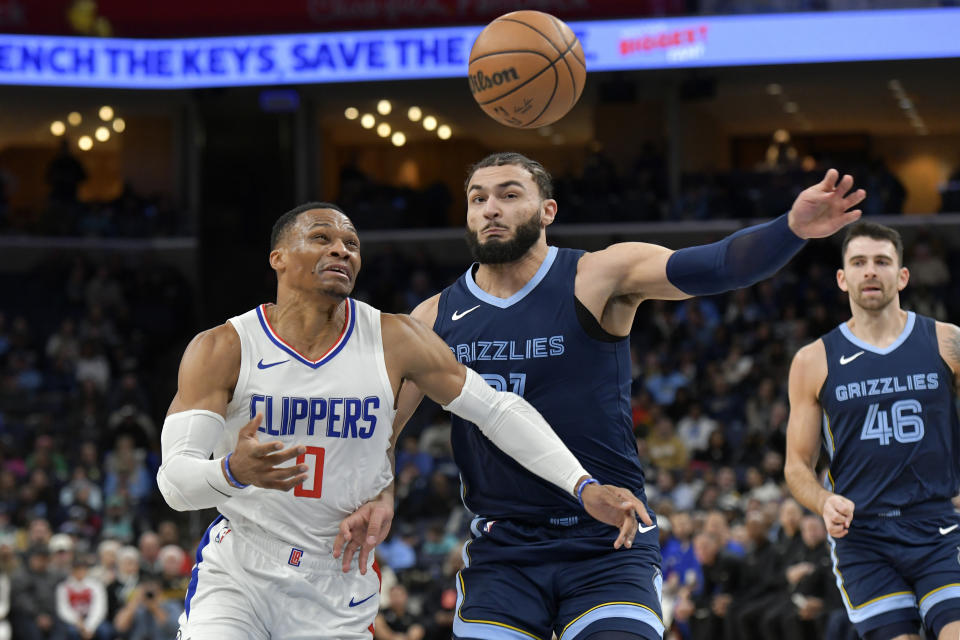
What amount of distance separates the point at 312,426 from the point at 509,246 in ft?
3.58

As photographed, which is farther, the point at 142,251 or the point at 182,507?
the point at 142,251

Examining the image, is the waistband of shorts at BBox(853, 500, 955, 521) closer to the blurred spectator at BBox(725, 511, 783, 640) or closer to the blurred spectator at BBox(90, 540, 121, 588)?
the blurred spectator at BBox(725, 511, 783, 640)

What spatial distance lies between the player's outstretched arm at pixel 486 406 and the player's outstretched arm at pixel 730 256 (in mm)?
629

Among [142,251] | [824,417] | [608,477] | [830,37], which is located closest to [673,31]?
[830,37]

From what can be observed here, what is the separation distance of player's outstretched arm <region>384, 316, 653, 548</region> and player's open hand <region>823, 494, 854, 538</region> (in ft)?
3.80

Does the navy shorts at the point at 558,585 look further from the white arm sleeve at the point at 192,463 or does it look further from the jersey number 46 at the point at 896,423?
the jersey number 46 at the point at 896,423

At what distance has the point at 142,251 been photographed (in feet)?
77.7

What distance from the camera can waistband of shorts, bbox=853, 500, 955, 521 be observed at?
5.45 meters

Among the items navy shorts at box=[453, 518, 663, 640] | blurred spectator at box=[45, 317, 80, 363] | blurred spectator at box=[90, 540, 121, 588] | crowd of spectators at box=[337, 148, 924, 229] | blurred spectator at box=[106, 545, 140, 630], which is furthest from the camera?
crowd of spectators at box=[337, 148, 924, 229]

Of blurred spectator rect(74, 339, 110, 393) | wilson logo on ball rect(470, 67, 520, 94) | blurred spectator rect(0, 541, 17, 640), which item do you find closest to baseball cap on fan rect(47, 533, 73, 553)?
blurred spectator rect(0, 541, 17, 640)

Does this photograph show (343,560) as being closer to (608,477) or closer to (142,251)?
(608,477)

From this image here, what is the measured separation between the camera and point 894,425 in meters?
5.55

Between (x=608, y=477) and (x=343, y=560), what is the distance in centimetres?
106

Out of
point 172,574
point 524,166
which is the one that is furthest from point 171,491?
point 172,574
